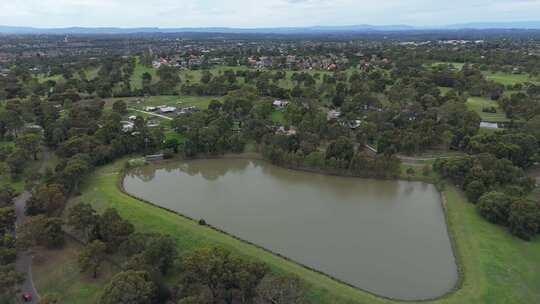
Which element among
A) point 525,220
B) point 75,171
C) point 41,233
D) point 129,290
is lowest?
point 525,220

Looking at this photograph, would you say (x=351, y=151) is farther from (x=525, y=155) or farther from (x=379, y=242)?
(x=525, y=155)

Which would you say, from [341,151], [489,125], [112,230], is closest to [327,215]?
[341,151]

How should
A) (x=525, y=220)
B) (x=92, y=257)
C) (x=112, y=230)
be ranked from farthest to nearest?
(x=525, y=220), (x=112, y=230), (x=92, y=257)

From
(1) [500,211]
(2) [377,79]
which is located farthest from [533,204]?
(2) [377,79]

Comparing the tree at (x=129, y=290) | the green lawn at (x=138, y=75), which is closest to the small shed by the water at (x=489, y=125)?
the tree at (x=129, y=290)

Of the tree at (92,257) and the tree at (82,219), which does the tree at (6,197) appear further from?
the tree at (92,257)

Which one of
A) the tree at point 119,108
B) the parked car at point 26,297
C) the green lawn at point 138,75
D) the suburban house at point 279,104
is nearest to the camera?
the parked car at point 26,297

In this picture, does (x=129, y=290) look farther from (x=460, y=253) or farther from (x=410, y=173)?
(x=410, y=173)
